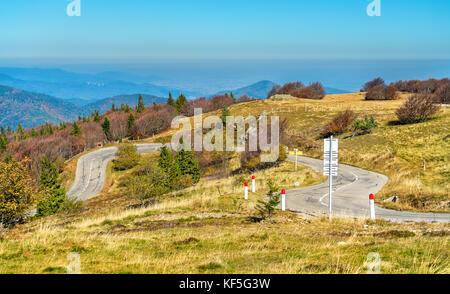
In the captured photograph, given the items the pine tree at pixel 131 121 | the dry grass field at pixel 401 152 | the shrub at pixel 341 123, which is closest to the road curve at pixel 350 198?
the dry grass field at pixel 401 152

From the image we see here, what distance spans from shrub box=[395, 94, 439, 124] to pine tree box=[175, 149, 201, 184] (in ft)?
106

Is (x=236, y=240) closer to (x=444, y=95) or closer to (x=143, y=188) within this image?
(x=143, y=188)

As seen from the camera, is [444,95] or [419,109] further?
[444,95]

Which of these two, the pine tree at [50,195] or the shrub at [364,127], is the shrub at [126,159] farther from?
the shrub at [364,127]

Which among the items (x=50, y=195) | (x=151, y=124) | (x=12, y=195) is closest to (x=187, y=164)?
(x=50, y=195)

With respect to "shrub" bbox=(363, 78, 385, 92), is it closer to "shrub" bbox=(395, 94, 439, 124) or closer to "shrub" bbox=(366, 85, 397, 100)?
"shrub" bbox=(366, 85, 397, 100)

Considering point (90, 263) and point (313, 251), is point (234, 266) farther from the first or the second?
point (90, 263)

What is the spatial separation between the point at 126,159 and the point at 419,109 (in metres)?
49.2

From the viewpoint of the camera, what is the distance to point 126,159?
6494 centimetres

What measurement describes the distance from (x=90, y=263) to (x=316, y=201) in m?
17.1

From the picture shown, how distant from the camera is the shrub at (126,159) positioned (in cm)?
6500

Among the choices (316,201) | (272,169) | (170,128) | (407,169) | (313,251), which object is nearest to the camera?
(313,251)

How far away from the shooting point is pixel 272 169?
38.2m
